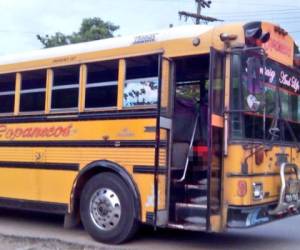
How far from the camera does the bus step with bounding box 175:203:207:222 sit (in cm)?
755

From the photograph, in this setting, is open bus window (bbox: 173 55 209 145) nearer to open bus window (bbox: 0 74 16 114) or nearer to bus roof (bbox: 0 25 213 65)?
bus roof (bbox: 0 25 213 65)

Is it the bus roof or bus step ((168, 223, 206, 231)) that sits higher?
the bus roof

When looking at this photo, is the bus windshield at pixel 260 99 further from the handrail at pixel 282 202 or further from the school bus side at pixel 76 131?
the school bus side at pixel 76 131

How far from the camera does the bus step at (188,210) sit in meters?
7.55

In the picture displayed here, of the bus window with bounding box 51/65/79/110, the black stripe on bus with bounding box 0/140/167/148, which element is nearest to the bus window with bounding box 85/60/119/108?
the bus window with bounding box 51/65/79/110

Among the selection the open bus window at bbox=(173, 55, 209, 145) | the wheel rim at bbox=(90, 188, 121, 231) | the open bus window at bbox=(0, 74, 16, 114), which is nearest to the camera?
the wheel rim at bbox=(90, 188, 121, 231)

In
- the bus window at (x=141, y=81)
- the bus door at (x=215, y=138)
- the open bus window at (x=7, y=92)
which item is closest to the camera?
the bus door at (x=215, y=138)

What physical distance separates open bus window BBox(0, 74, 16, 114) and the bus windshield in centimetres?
397

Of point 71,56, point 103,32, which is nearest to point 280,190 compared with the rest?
point 71,56

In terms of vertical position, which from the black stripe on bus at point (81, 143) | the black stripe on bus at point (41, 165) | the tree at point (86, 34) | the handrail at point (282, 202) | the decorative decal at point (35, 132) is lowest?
the handrail at point (282, 202)

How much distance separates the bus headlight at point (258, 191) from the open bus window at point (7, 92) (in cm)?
430

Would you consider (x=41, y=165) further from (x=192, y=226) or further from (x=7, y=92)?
(x=192, y=226)

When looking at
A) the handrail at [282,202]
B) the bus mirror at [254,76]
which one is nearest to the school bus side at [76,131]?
the bus mirror at [254,76]

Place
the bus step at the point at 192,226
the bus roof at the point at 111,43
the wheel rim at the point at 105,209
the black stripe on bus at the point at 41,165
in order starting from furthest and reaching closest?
the black stripe on bus at the point at 41,165, the wheel rim at the point at 105,209, the bus roof at the point at 111,43, the bus step at the point at 192,226
